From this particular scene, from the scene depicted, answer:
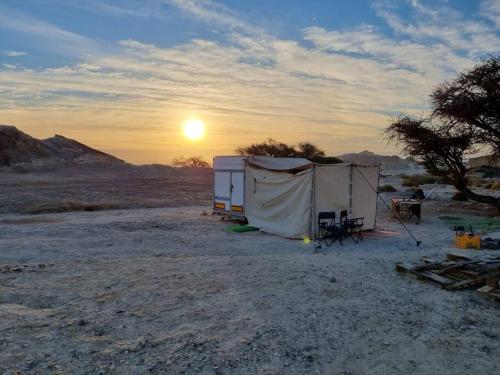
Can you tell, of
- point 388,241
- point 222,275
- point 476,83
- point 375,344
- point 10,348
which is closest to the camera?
point 10,348

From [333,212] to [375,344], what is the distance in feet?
22.3

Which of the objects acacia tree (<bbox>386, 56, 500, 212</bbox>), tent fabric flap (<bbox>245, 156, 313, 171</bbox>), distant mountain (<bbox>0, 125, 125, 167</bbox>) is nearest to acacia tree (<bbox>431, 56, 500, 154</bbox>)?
acacia tree (<bbox>386, 56, 500, 212</bbox>)

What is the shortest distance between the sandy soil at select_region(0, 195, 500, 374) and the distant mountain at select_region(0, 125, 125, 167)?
36.1 m

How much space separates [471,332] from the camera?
4.94 meters

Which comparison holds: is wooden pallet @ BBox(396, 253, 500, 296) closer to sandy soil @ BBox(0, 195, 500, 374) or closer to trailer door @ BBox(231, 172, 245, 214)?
sandy soil @ BBox(0, 195, 500, 374)

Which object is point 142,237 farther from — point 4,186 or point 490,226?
point 4,186

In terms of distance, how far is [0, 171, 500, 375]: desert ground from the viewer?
13.6ft

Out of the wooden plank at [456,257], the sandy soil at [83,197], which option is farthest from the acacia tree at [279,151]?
the wooden plank at [456,257]

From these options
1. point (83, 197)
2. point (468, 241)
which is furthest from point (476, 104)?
point (83, 197)

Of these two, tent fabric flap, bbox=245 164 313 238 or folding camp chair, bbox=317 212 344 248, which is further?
tent fabric flap, bbox=245 164 313 238

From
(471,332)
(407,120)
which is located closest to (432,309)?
(471,332)

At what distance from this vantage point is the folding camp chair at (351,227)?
427 inches

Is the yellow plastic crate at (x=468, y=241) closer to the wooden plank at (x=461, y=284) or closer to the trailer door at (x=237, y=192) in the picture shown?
the wooden plank at (x=461, y=284)

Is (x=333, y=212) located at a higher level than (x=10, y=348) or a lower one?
higher
